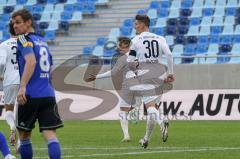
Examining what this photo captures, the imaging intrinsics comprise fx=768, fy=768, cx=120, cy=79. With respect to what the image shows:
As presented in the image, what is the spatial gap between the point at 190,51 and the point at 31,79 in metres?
20.6

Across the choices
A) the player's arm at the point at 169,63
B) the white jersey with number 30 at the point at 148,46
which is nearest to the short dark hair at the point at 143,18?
the white jersey with number 30 at the point at 148,46

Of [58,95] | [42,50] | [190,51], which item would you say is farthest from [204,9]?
[42,50]

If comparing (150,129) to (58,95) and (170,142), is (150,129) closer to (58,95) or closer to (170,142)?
(170,142)

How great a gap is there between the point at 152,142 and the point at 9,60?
140 inches

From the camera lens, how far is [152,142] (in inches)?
618

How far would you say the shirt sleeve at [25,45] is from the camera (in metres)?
9.23

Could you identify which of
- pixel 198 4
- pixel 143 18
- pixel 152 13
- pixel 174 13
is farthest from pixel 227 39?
pixel 143 18

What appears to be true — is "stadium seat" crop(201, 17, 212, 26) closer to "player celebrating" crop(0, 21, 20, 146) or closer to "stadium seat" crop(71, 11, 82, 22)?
"stadium seat" crop(71, 11, 82, 22)

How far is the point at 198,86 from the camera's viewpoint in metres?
25.4

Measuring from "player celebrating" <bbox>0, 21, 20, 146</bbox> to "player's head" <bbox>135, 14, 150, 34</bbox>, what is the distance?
7.28 feet

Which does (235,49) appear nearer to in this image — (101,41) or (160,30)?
(160,30)

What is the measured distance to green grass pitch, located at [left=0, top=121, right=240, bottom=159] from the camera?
12445mm

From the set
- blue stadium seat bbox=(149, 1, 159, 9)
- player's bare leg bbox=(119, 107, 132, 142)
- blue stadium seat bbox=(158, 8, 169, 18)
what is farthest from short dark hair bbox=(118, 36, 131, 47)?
blue stadium seat bbox=(149, 1, 159, 9)

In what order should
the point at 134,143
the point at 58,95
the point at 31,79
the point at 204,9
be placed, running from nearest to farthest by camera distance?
1. the point at 31,79
2. the point at 134,143
3. the point at 58,95
4. the point at 204,9
